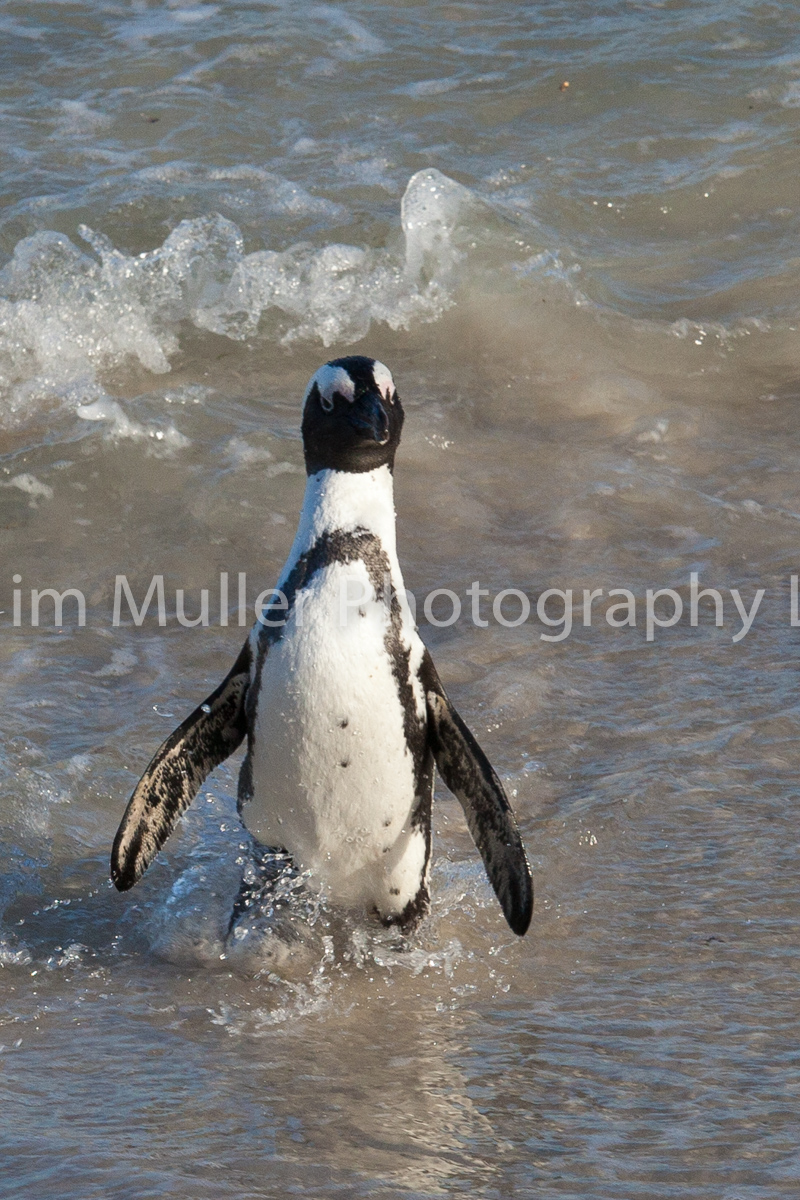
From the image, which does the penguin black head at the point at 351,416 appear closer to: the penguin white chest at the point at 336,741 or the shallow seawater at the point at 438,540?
the penguin white chest at the point at 336,741

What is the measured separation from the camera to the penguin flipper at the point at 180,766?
2.88m

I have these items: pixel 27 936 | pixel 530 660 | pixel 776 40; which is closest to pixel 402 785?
pixel 27 936

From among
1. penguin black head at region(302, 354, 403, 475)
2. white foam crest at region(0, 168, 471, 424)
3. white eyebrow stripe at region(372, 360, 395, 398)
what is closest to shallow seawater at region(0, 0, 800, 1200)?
white foam crest at region(0, 168, 471, 424)

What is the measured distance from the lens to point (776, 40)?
27.2ft

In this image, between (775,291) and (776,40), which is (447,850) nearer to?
(775,291)

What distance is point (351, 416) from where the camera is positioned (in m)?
2.87

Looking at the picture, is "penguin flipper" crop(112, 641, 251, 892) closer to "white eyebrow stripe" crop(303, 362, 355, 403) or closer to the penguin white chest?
the penguin white chest

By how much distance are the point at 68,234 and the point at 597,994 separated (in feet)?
16.4

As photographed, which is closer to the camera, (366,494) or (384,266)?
(366,494)

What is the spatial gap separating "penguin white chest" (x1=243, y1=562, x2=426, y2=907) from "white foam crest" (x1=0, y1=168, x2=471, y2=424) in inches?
122

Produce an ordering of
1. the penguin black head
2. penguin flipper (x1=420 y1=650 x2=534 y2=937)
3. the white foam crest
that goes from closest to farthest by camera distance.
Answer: penguin flipper (x1=420 y1=650 x2=534 y2=937)
the penguin black head
the white foam crest

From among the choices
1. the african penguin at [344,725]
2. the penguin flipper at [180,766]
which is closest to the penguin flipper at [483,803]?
the african penguin at [344,725]

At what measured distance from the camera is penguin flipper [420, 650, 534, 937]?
108 inches

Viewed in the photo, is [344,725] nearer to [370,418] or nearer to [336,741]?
[336,741]
